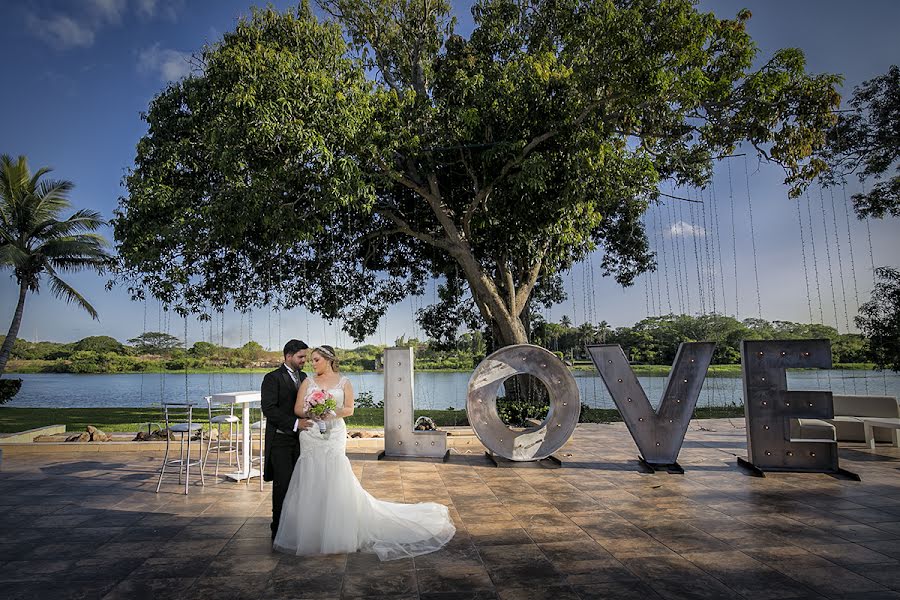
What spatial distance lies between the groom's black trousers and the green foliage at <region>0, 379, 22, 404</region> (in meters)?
18.7

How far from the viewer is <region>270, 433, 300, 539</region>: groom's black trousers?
17.6 feet

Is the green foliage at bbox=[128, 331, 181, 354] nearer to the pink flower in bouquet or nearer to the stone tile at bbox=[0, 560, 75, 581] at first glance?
the stone tile at bbox=[0, 560, 75, 581]

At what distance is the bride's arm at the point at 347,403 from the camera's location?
17.3 feet

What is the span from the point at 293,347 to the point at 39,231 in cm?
1805

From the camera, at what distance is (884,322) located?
18109 millimetres

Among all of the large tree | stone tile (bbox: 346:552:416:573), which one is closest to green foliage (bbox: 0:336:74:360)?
the large tree

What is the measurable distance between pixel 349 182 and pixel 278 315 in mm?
7932

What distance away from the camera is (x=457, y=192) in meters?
14.4

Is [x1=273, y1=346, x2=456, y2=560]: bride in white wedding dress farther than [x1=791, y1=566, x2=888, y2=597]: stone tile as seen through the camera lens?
Yes

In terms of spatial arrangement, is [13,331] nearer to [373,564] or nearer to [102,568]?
Result: [102,568]

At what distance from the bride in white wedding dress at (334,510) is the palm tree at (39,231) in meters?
16.7

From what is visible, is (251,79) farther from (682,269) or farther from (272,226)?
(682,269)

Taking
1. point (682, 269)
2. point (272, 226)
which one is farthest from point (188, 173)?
point (682, 269)

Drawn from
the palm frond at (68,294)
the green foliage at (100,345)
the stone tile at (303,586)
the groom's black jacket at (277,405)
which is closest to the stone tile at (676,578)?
the stone tile at (303,586)
